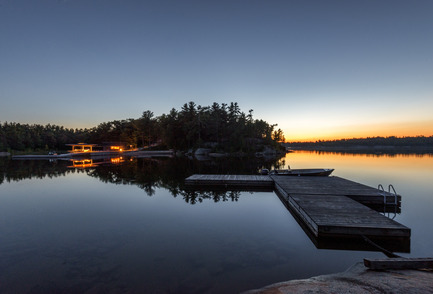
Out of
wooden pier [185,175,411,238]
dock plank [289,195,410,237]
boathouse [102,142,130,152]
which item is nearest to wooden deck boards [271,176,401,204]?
wooden pier [185,175,411,238]

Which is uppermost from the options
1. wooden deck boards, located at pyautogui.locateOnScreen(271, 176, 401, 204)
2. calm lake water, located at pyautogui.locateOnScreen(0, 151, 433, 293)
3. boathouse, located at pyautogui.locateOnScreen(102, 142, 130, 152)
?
boathouse, located at pyautogui.locateOnScreen(102, 142, 130, 152)

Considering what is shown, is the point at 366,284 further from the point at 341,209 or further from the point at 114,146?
the point at 114,146

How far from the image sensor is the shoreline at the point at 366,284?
3672mm

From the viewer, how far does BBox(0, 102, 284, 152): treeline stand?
70625 millimetres

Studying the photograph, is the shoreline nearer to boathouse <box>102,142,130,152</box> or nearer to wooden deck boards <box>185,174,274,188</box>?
wooden deck boards <box>185,174,274,188</box>

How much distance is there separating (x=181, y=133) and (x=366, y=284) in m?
74.8

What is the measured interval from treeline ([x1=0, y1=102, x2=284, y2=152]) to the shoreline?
2450 inches

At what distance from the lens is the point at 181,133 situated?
76625 mm

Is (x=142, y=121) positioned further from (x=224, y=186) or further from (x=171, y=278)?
(x=171, y=278)

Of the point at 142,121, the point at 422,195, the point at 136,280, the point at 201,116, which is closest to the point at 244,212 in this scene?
the point at 136,280

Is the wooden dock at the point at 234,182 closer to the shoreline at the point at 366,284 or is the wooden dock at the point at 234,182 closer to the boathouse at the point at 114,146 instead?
the shoreline at the point at 366,284

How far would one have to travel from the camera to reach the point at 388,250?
650 cm

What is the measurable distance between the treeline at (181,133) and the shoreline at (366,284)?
62221 mm

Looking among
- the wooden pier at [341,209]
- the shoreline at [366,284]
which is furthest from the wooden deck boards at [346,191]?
the shoreline at [366,284]
